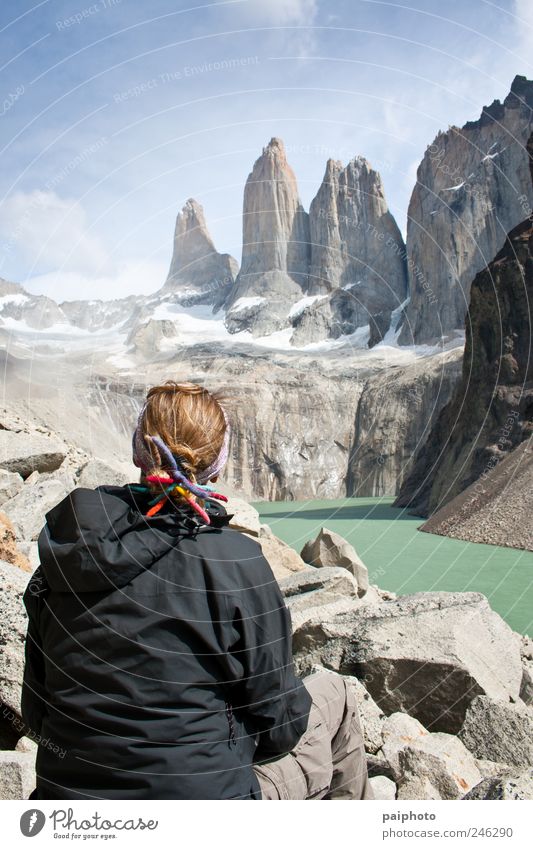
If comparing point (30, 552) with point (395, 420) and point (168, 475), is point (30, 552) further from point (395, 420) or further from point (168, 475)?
point (395, 420)

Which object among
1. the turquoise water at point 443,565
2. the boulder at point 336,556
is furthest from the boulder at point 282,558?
the turquoise water at point 443,565

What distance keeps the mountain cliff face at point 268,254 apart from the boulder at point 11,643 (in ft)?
15.7

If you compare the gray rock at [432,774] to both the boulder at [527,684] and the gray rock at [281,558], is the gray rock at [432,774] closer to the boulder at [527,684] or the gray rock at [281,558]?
the boulder at [527,684]

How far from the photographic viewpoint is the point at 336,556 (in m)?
14.1

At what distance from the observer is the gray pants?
285 cm

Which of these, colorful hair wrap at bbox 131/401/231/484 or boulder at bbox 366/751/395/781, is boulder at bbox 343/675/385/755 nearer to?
boulder at bbox 366/751/395/781

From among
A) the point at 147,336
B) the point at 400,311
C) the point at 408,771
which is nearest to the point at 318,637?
the point at 408,771

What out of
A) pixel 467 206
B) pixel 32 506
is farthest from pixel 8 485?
pixel 467 206

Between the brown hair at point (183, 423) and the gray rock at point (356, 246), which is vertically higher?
the gray rock at point (356, 246)

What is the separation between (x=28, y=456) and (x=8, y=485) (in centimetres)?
234

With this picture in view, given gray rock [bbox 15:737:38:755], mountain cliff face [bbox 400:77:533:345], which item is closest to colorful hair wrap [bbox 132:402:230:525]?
gray rock [bbox 15:737:38:755]

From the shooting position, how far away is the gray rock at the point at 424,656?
19.4 feet

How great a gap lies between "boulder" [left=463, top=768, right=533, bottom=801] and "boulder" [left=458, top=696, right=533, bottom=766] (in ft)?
5.28

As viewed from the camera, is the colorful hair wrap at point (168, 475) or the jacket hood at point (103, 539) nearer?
the jacket hood at point (103, 539)
